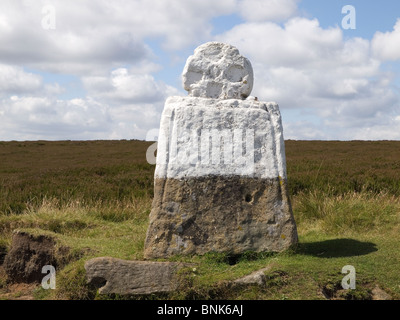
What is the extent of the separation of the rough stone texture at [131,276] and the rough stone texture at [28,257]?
152 centimetres

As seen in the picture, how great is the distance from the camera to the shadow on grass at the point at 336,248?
6.46m

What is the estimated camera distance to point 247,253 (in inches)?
244

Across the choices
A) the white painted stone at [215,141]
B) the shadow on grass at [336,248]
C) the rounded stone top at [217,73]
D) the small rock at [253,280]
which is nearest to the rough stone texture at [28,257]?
the white painted stone at [215,141]

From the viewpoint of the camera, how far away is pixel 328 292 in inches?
217

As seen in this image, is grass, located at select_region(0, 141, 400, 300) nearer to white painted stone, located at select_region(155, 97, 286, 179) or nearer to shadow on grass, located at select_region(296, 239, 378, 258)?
shadow on grass, located at select_region(296, 239, 378, 258)

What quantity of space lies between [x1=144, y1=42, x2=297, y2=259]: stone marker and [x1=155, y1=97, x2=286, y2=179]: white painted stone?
14 mm

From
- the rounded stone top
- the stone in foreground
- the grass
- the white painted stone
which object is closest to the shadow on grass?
the grass

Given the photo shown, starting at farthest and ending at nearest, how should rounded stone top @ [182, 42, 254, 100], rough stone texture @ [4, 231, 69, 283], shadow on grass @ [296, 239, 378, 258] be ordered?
rough stone texture @ [4, 231, 69, 283]
rounded stone top @ [182, 42, 254, 100]
shadow on grass @ [296, 239, 378, 258]

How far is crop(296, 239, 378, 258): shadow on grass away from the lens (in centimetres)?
646

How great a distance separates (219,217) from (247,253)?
2.04 ft

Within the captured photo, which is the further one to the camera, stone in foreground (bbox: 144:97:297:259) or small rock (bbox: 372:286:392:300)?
stone in foreground (bbox: 144:97:297:259)

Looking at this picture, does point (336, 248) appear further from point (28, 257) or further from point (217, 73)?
point (28, 257)
